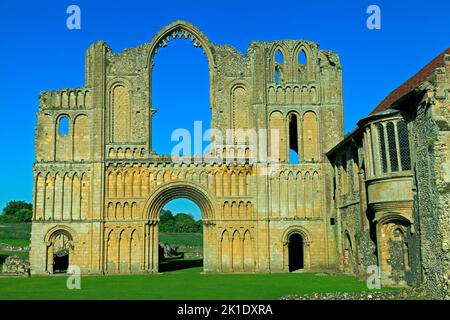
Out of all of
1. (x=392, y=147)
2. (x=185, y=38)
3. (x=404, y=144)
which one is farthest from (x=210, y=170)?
(x=404, y=144)

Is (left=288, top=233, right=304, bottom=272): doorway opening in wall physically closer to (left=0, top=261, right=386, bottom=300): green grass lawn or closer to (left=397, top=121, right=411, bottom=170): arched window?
(left=0, top=261, right=386, bottom=300): green grass lawn

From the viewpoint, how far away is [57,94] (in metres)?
39.9

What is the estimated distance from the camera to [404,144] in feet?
81.1

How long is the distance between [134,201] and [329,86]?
15.0 meters

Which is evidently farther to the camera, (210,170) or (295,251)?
(295,251)

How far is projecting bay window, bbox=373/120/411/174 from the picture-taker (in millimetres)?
24641

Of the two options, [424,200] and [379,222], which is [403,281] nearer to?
[379,222]

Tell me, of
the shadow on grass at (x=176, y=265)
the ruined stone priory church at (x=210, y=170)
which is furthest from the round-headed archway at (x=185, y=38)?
the shadow on grass at (x=176, y=265)

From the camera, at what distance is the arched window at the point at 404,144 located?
2448cm

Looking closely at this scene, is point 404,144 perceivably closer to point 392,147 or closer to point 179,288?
point 392,147

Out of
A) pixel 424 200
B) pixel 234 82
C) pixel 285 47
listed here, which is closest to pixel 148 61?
pixel 234 82

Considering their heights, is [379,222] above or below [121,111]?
below

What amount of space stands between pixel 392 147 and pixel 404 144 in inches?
28.9

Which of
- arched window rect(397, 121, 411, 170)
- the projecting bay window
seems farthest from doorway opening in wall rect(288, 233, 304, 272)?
arched window rect(397, 121, 411, 170)
